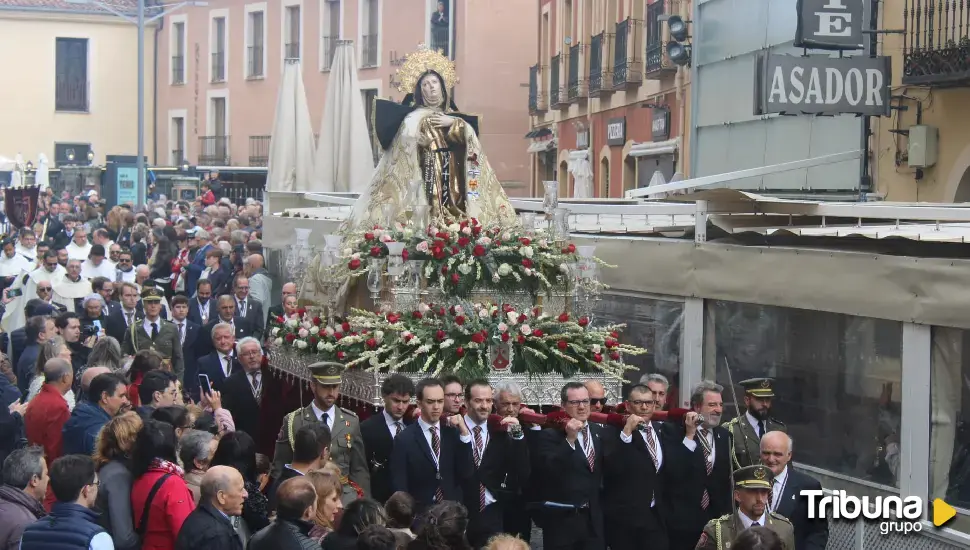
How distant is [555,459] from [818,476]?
230 cm

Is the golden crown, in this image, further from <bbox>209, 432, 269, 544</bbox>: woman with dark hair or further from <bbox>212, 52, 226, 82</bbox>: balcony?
<bbox>212, 52, 226, 82</bbox>: balcony

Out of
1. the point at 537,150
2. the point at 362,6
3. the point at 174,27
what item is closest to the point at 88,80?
the point at 174,27

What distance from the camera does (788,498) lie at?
7801 mm

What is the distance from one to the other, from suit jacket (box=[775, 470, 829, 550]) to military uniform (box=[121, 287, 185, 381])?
6.65 meters

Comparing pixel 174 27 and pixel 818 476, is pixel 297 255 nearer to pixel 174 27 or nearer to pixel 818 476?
pixel 818 476

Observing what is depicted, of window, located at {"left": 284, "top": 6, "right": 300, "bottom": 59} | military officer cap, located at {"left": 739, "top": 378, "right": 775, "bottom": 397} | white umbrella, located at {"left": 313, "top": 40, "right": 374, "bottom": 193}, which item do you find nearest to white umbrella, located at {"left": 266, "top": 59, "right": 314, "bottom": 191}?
white umbrella, located at {"left": 313, "top": 40, "right": 374, "bottom": 193}

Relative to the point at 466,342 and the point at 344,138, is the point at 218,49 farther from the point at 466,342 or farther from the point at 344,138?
the point at 466,342

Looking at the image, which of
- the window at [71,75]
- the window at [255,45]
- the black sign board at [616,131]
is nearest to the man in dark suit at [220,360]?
the black sign board at [616,131]

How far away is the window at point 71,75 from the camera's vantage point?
5197 cm

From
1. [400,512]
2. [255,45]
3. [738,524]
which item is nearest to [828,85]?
[738,524]

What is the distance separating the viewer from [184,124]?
171 ft

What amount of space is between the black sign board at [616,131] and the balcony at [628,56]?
0.67 metres

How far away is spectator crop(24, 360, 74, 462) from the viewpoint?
9297 mm

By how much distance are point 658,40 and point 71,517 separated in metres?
19.1
